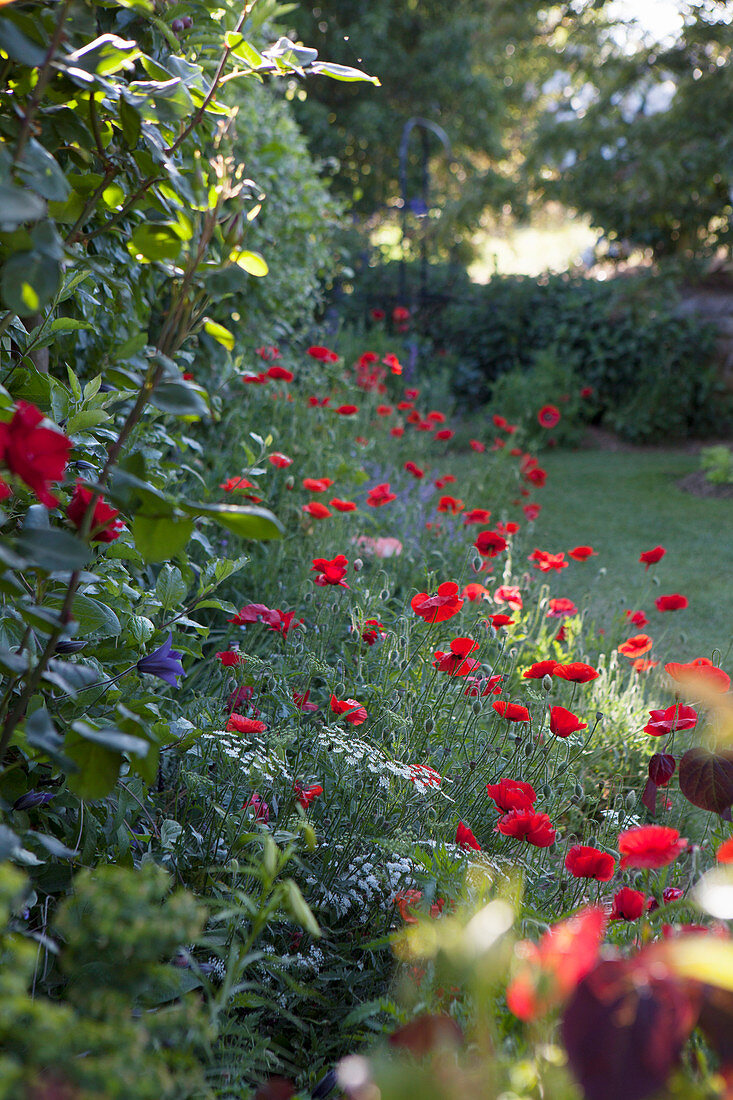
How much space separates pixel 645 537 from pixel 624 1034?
481 cm

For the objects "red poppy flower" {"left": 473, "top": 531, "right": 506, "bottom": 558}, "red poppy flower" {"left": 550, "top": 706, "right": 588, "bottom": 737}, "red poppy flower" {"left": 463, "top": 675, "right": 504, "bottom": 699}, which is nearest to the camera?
"red poppy flower" {"left": 550, "top": 706, "right": 588, "bottom": 737}

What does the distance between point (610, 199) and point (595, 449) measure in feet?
10.4

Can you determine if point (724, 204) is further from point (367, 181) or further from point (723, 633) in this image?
point (367, 181)

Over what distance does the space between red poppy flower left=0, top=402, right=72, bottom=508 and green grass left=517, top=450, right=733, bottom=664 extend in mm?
2431

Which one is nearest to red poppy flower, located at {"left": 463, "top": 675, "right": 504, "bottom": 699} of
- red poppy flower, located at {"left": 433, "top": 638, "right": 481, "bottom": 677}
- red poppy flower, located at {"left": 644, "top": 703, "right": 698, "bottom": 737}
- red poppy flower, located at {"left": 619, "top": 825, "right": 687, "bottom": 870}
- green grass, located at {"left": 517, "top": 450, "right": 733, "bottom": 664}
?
red poppy flower, located at {"left": 433, "top": 638, "right": 481, "bottom": 677}

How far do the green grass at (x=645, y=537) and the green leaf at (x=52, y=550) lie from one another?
94.2 inches

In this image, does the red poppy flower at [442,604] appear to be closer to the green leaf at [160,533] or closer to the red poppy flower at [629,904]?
the red poppy flower at [629,904]

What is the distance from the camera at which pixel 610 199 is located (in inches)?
344

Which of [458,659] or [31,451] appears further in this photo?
[458,659]

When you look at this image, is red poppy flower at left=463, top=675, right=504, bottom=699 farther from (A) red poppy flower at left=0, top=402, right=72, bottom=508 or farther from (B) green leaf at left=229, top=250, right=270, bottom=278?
(A) red poppy flower at left=0, top=402, right=72, bottom=508

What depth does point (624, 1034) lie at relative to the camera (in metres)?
0.54

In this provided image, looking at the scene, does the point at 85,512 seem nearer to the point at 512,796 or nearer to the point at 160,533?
the point at 160,533

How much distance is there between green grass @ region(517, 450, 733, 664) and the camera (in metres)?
3.62

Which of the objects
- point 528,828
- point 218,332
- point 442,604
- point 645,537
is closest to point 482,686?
point 442,604
